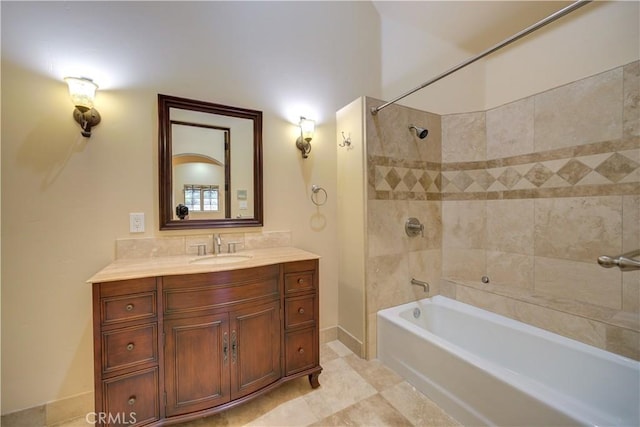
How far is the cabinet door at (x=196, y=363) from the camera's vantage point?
50.1 inches

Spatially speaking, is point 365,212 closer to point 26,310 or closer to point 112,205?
point 112,205

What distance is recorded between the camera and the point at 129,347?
1197 millimetres

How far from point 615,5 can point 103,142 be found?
359 centimetres

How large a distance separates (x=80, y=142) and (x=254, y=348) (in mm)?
1597

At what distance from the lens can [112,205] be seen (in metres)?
1.55

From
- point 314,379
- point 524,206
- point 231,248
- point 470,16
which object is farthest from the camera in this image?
point 470,16

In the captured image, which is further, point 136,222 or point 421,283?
point 421,283

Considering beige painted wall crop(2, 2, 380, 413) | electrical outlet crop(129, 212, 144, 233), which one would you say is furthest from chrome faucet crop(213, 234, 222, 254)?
electrical outlet crop(129, 212, 144, 233)

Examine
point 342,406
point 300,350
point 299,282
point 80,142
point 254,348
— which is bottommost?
point 342,406

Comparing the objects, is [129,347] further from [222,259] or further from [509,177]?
[509,177]

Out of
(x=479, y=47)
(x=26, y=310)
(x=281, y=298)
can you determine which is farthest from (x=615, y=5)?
(x=26, y=310)

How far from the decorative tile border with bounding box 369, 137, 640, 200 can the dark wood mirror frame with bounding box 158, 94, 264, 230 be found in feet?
3.02

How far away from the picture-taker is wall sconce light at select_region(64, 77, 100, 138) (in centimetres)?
137

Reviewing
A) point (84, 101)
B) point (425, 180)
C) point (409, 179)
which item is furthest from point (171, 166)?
point (425, 180)
